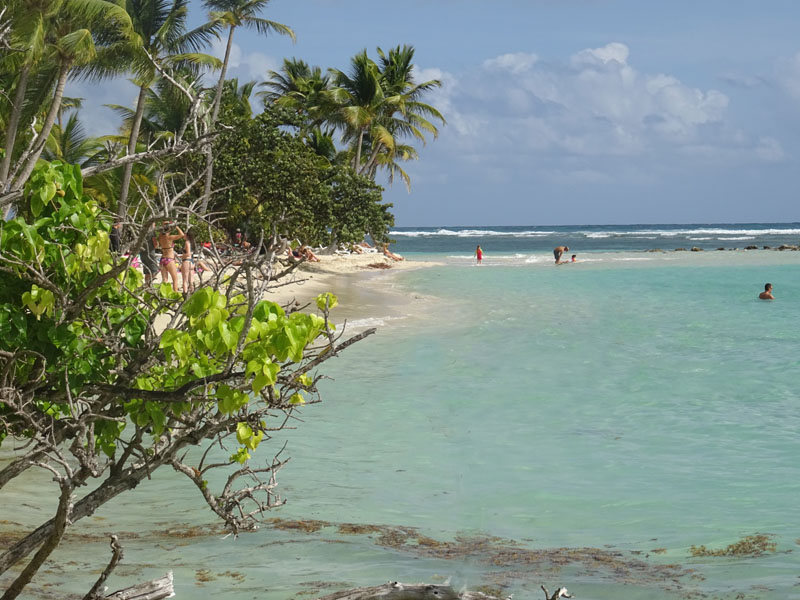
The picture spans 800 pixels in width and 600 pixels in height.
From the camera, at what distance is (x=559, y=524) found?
7.07 m

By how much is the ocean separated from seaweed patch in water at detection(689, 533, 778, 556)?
21 millimetres

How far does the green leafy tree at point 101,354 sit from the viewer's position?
3.02m

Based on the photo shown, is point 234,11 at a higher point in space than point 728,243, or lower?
higher

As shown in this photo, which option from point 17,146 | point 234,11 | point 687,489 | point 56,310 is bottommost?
point 687,489

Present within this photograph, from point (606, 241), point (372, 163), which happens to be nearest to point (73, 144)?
point (372, 163)

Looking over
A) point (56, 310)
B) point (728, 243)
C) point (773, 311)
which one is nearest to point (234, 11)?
point (773, 311)

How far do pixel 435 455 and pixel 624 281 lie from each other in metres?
26.6

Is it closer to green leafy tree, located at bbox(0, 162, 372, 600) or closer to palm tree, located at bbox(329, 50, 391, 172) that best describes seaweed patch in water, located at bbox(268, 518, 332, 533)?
green leafy tree, located at bbox(0, 162, 372, 600)

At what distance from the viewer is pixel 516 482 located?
8.34 meters

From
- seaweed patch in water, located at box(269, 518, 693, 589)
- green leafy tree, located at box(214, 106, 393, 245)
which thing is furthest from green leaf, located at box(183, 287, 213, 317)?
green leafy tree, located at box(214, 106, 393, 245)

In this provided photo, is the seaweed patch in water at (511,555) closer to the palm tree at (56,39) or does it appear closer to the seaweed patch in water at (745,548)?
the seaweed patch in water at (745,548)

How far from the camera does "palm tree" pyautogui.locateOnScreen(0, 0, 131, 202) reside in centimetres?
1529

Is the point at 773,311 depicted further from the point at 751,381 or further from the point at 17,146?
the point at 17,146

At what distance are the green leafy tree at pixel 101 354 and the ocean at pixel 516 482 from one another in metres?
1.81
